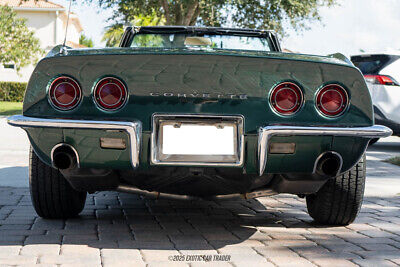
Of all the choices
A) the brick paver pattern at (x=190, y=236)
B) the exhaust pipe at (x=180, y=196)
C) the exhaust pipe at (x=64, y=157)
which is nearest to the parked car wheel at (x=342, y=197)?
the brick paver pattern at (x=190, y=236)

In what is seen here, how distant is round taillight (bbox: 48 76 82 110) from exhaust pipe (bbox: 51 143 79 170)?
0.23 metres

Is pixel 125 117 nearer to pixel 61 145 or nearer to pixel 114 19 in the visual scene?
pixel 61 145

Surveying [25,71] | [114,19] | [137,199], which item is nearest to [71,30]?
[25,71]

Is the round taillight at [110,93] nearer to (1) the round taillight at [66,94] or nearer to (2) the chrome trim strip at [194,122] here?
(1) the round taillight at [66,94]

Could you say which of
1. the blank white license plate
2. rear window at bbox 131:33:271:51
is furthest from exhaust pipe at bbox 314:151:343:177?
rear window at bbox 131:33:271:51

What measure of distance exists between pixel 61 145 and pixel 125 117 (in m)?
0.40

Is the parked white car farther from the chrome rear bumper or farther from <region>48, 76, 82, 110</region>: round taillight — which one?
<region>48, 76, 82, 110</region>: round taillight

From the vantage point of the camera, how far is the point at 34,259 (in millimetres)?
3129

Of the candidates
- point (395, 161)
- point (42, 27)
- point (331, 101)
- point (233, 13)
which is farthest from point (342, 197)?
point (42, 27)

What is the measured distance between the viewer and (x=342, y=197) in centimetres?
397

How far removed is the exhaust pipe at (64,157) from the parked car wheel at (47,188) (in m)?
0.56

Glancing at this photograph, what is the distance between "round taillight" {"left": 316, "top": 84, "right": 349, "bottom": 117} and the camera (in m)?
3.37

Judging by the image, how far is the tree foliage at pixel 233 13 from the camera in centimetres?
2112

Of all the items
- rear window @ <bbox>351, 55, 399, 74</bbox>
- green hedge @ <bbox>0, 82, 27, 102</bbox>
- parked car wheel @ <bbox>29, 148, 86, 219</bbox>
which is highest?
rear window @ <bbox>351, 55, 399, 74</bbox>
